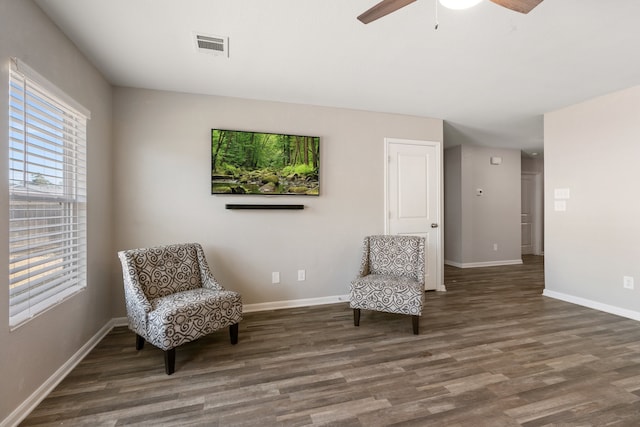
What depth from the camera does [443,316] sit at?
318 centimetres

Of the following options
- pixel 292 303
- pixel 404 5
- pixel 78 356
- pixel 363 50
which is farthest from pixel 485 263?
pixel 78 356

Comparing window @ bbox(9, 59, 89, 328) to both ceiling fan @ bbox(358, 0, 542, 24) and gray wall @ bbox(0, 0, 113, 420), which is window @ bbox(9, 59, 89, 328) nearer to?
gray wall @ bbox(0, 0, 113, 420)

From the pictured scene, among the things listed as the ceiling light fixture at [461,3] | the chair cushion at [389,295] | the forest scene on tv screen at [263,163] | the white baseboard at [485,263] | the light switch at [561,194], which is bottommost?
the white baseboard at [485,263]

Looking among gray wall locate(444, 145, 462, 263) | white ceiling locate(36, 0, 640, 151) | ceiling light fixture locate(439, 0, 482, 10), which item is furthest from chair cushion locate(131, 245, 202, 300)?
gray wall locate(444, 145, 462, 263)

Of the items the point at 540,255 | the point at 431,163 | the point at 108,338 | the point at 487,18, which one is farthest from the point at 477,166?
the point at 108,338

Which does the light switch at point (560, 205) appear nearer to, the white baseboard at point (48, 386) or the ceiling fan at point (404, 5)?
the ceiling fan at point (404, 5)

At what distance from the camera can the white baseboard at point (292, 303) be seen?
11.0 feet

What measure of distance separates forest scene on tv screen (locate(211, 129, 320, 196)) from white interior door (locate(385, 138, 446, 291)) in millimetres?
1031

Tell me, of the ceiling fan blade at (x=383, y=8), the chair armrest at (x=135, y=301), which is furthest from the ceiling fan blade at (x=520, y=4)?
the chair armrest at (x=135, y=301)

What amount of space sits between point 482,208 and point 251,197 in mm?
4713

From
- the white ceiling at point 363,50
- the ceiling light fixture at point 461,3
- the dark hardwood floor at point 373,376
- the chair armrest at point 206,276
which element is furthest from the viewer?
the chair armrest at point 206,276

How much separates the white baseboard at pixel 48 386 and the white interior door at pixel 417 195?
10.5 ft

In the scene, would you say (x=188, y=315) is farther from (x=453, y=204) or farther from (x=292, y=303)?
(x=453, y=204)

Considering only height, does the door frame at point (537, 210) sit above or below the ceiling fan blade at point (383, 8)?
below
